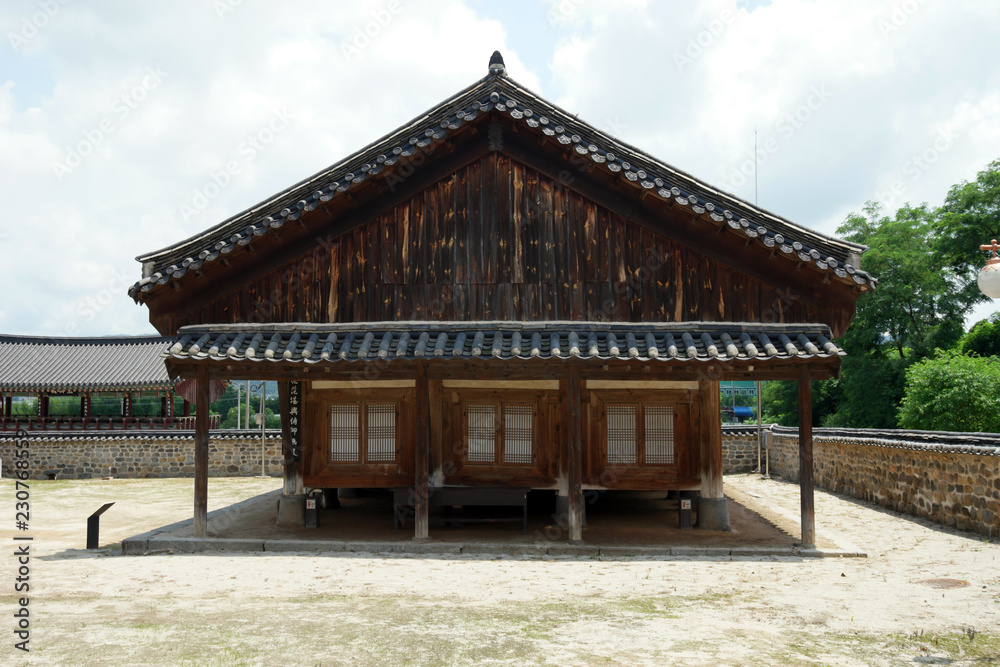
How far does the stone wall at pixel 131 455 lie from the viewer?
97.9 ft

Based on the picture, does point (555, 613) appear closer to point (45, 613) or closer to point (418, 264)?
point (45, 613)

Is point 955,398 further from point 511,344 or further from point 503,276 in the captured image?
point 511,344

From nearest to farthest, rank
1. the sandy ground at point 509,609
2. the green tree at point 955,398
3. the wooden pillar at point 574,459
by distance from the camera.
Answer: the sandy ground at point 509,609 < the wooden pillar at point 574,459 < the green tree at point 955,398

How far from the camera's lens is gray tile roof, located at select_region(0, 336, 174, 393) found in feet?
122

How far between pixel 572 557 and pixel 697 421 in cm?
417

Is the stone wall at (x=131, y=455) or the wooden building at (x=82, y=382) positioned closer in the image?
the stone wall at (x=131, y=455)

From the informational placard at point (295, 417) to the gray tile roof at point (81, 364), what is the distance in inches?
938

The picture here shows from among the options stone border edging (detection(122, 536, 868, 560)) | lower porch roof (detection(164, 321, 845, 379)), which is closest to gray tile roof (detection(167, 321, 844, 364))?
lower porch roof (detection(164, 321, 845, 379))

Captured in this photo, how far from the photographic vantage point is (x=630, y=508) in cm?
1692

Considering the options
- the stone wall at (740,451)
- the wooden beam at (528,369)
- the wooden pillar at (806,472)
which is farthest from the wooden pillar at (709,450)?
the stone wall at (740,451)

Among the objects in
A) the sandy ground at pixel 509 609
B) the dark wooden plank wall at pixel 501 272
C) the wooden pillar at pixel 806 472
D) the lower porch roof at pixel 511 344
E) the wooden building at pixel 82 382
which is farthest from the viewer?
the wooden building at pixel 82 382

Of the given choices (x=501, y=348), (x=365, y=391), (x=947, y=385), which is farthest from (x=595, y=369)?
(x=947, y=385)

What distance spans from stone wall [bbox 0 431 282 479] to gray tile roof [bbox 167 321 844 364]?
1849 centimetres

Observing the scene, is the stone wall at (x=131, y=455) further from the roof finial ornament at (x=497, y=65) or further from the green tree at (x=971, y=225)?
the green tree at (x=971, y=225)
